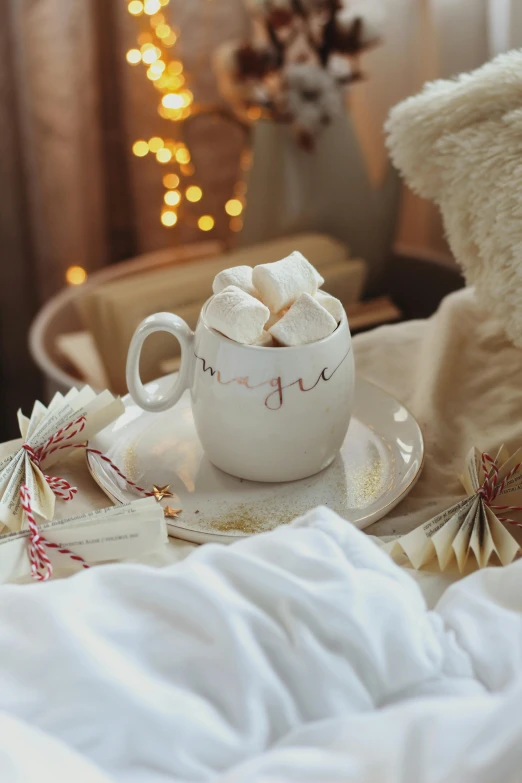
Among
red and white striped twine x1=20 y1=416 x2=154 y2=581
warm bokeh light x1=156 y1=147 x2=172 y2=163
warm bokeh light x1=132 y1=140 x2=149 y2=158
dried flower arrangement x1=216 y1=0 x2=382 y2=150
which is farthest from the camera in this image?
warm bokeh light x1=132 y1=140 x2=149 y2=158

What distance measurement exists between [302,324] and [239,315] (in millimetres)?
38

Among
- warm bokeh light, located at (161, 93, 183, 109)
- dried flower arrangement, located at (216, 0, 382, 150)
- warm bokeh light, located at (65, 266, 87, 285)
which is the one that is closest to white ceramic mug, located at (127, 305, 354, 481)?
dried flower arrangement, located at (216, 0, 382, 150)

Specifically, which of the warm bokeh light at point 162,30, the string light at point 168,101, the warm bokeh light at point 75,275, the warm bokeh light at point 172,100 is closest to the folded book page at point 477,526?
the string light at point 168,101

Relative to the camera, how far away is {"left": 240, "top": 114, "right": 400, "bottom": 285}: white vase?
39.9 inches

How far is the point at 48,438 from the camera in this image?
20.6 inches

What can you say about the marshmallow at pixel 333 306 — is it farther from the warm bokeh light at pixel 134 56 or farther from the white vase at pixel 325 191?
the warm bokeh light at pixel 134 56

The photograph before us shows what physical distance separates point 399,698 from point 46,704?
147 mm

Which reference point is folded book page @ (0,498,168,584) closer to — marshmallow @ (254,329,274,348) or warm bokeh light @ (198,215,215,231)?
marshmallow @ (254,329,274,348)

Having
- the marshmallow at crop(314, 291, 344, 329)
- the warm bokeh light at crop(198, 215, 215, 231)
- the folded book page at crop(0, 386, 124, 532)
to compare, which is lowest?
the warm bokeh light at crop(198, 215, 215, 231)

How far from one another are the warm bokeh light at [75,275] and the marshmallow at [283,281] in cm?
105

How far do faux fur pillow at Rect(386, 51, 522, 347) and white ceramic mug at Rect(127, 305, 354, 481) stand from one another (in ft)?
0.41

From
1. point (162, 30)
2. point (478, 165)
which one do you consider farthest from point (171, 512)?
point (162, 30)

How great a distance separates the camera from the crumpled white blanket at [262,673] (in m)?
0.29

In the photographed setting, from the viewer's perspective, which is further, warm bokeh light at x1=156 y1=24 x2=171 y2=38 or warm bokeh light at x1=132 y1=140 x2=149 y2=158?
warm bokeh light at x1=132 y1=140 x2=149 y2=158
